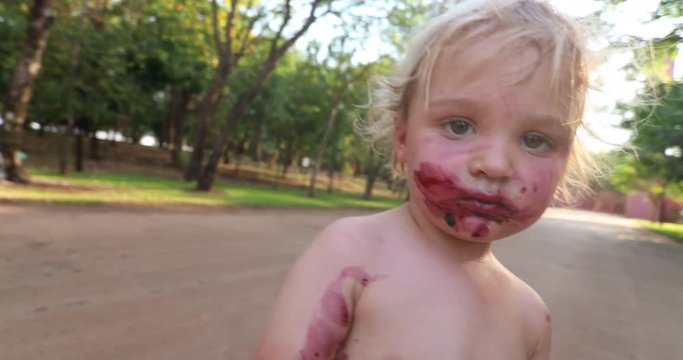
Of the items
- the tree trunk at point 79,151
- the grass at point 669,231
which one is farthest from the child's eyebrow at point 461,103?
the grass at point 669,231

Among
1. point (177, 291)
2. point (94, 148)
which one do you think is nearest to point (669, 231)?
point (94, 148)

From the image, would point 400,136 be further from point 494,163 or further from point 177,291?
point 177,291

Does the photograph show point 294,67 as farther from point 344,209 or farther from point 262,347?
point 262,347

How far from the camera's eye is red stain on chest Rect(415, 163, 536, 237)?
3.68 ft

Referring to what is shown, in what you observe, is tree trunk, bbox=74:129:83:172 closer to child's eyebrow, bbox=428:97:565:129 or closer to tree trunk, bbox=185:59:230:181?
tree trunk, bbox=185:59:230:181

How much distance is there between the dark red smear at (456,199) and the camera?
44.1 inches

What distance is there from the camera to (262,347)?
1069mm

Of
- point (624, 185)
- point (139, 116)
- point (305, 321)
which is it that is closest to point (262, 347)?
point (305, 321)

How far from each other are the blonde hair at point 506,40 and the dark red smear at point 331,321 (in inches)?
15.8

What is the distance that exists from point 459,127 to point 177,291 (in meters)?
3.88

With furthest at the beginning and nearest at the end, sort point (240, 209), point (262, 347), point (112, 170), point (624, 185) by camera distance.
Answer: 1. point (624, 185)
2. point (112, 170)
3. point (240, 209)
4. point (262, 347)

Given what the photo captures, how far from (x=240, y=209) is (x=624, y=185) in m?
37.8

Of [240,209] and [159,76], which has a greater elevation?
[159,76]

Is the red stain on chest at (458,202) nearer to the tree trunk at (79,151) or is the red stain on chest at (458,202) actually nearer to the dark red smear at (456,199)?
the dark red smear at (456,199)
